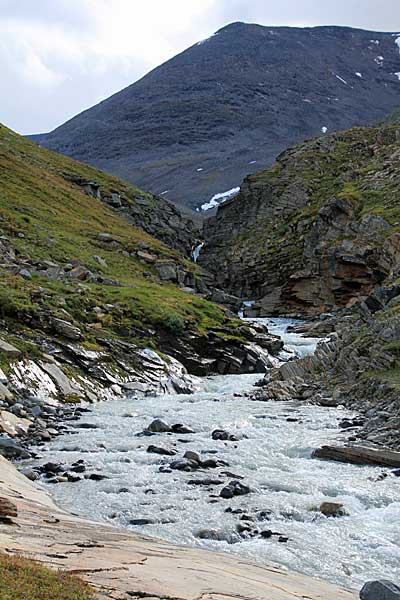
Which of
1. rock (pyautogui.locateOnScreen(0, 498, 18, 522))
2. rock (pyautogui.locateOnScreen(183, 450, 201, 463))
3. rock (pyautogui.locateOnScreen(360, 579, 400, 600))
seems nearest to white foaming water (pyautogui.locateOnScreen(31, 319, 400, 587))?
rock (pyautogui.locateOnScreen(183, 450, 201, 463))

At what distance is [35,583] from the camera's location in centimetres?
689

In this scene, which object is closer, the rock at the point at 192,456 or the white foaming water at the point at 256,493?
the white foaming water at the point at 256,493

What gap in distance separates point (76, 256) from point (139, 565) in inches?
1758

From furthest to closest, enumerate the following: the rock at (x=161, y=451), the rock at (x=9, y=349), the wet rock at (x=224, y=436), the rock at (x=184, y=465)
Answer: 1. the rock at (x=9, y=349)
2. the wet rock at (x=224, y=436)
3. the rock at (x=161, y=451)
4. the rock at (x=184, y=465)

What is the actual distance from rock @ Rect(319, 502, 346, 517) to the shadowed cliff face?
41047 mm

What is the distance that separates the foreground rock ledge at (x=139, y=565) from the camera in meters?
7.87

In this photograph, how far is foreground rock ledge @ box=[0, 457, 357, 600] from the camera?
7.87 meters

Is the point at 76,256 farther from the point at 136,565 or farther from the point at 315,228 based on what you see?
the point at 136,565

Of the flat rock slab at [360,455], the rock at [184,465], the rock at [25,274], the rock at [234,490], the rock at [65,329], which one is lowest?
the flat rock slab at [360,455]

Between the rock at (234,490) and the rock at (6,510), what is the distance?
5793 millimetres

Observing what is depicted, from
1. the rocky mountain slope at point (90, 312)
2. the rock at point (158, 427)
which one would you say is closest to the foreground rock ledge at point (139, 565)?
the rock at point (158, 427)

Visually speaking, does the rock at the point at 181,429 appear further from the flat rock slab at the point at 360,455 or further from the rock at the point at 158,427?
the flat rock slab at the point at 360,455

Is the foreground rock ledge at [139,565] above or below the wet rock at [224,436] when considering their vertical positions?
above

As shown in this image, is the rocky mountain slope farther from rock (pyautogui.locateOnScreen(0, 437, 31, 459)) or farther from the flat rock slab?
the flat rock slab
